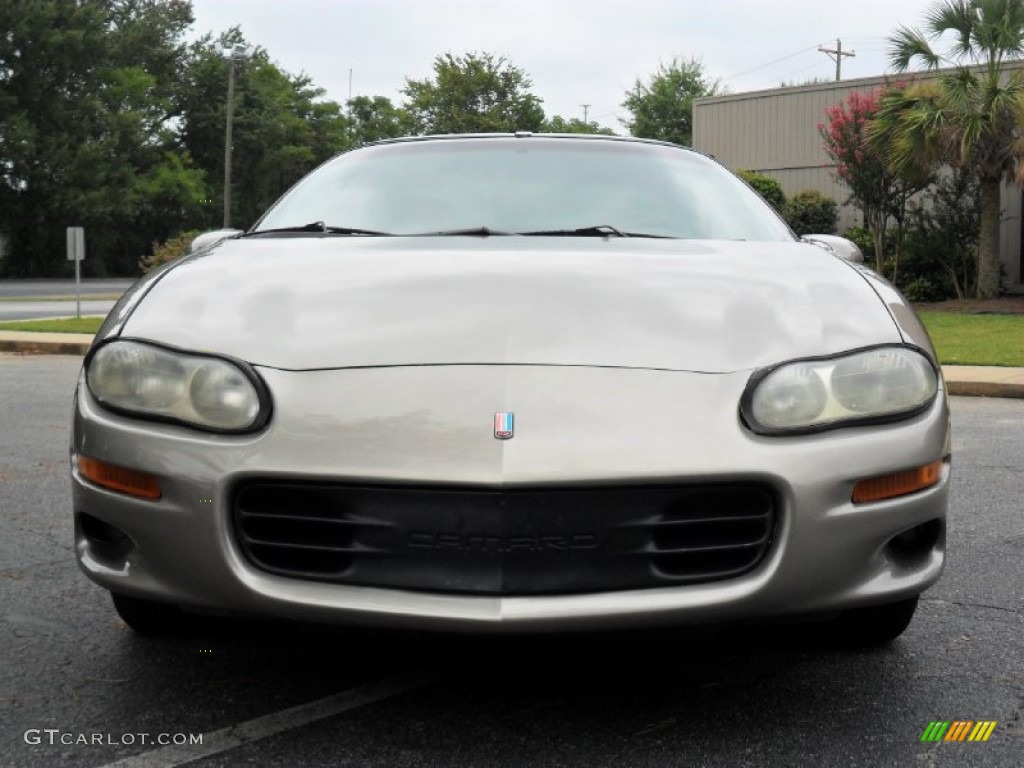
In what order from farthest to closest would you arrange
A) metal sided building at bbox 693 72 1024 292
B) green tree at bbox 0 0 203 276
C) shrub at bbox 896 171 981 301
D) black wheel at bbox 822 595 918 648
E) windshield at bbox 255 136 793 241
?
green tree at bbox 0 0 203 276 < metal sided building at bbox 693 72 1024 292 < shrub at bbox 896 171 981 301 < windshield at bbox 255 136 793 241 < black wheel at bbox 822 595 918 648

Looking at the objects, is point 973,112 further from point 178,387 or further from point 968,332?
point 178,387

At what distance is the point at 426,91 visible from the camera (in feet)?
188

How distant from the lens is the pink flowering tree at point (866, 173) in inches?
766

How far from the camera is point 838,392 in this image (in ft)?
7.32

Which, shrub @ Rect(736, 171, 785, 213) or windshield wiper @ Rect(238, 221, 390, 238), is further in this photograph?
shrub @ Rect(736, 171, 785, 213)

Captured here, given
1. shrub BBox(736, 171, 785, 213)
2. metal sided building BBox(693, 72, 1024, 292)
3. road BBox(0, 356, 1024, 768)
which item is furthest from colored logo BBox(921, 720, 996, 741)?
shrub BBox(736, 171, 785, 213)

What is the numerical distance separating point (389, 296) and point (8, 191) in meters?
49.5

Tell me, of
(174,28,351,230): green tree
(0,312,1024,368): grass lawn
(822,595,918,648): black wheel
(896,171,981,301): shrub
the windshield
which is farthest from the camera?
(174,28,351,230): green tree

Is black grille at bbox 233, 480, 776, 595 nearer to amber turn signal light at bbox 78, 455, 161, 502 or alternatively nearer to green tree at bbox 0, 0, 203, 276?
amber turn signal light at bbox 78, 455, 161, 502

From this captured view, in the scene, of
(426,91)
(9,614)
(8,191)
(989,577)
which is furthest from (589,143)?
(426,91)

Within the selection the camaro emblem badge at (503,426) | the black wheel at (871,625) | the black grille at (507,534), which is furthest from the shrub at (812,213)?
the camaro emblem badge at (503,426)

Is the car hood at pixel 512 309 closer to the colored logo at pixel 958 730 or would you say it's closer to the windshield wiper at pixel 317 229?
the windshield wiper at pixel 317 229

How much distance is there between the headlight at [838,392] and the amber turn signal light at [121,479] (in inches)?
45.3

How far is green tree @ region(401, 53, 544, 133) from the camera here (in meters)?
56.2
